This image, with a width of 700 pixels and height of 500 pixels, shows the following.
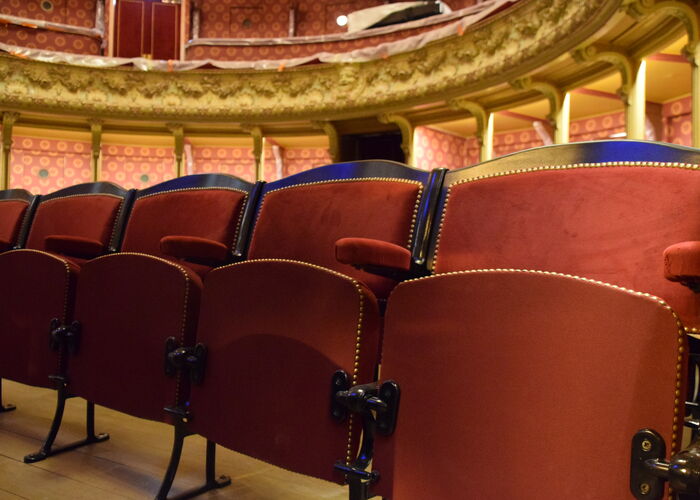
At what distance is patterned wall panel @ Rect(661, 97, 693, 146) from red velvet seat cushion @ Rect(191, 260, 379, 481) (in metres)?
2.20

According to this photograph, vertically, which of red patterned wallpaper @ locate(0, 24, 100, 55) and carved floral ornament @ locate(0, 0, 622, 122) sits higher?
red patterned wallpaper @ locate(0, 24, 100, 55)

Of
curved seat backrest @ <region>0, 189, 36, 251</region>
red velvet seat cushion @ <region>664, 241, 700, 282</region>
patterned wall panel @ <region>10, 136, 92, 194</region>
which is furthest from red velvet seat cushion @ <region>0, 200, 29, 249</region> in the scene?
patterned wall panel @ <region>10, 136, 92, 194</region>

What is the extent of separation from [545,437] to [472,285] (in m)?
0.08

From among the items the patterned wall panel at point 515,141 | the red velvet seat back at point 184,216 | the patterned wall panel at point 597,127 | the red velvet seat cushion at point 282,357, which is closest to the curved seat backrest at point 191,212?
the red velvet seat back at point 184,216

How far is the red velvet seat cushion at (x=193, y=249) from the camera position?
577mm

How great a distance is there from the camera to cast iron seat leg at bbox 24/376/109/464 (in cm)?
58

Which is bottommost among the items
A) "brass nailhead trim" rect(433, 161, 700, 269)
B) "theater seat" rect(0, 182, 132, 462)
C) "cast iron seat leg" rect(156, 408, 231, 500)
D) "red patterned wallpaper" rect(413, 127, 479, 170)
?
"cast iron seat leg" rect(156, 408, 231, 500)

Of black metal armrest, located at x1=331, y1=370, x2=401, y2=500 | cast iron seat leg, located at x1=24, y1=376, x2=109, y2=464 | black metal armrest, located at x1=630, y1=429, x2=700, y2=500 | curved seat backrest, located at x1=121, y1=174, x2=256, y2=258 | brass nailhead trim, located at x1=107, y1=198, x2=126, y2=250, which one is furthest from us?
brass nailhead trim, located at x1=107, y1=198, x2=126, y2=250

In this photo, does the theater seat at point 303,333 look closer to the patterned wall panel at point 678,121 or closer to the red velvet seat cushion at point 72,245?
the red velvet seat cushion at point 72,245

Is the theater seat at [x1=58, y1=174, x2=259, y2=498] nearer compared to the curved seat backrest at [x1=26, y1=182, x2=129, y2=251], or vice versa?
the theater seat at [x1=58, y1=174, x2=259, y2=498]

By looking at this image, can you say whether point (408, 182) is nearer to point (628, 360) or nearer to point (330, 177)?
point (330, 177)

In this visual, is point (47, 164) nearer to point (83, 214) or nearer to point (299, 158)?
point (299, 158)

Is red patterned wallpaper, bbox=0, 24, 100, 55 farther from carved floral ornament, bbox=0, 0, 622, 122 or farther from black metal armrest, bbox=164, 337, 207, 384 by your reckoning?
black metal armrest, bbox=164, 337, 207, 384

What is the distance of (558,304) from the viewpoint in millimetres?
282
